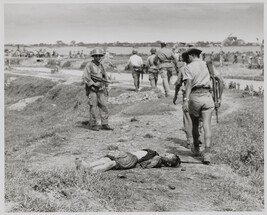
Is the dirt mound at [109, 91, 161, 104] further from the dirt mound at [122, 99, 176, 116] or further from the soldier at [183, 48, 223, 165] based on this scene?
the soldier at [183, 48, 223, 165]

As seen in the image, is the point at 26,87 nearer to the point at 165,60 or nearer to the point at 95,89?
the point at 165,60

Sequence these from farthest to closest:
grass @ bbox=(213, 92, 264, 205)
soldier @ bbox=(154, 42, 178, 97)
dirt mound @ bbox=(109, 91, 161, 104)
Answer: dirt mound @ bbox=(109, 91, 161, 104)
soldier @ bbox=(154, 42, 178, 97)
grass @ bbox=(213, 92, 264, 205)

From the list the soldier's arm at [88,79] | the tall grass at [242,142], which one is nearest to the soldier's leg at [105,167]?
the tall grass at [242,142]

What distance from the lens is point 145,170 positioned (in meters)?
6.63

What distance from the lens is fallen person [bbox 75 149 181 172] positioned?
248 inches

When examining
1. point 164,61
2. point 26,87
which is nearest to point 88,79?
point 164,61

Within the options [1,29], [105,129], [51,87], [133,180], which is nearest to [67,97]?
[51,87]

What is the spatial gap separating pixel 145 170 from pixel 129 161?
0.30 meters

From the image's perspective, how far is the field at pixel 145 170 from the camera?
5.22 meters

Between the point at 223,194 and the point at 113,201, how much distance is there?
1.57 meters

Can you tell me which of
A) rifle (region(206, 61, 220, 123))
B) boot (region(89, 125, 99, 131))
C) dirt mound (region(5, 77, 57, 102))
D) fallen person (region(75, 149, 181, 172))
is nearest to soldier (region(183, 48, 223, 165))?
rifle (region(206, 61, 220, 123))

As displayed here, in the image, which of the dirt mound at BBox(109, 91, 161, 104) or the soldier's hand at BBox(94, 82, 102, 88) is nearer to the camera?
the soldier's hand at BBox(94, 82, 102, 88)

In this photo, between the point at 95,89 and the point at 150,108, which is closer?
the point at 95,89

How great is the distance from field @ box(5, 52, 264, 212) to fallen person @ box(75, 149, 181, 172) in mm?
110
